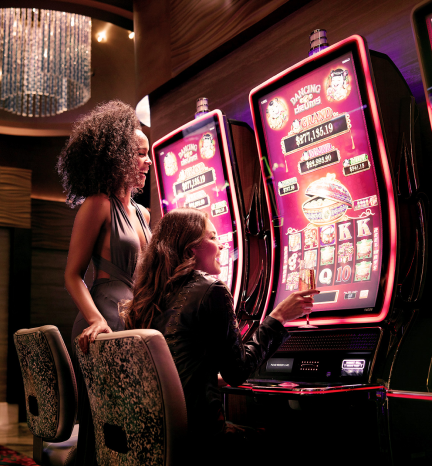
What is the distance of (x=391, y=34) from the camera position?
2.26 metres

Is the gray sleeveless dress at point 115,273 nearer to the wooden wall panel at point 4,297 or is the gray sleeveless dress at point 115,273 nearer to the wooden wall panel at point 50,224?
the wooden wall panel at point 4,297

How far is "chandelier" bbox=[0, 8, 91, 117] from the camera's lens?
5.56 m

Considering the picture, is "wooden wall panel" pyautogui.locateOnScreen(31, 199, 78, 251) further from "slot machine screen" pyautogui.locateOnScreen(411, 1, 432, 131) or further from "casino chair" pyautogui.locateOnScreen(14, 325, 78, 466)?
"slot machine screen" pyautogui.locateOnScreen(411, 1, 432, 131)

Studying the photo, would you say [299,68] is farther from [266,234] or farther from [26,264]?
[26,264]

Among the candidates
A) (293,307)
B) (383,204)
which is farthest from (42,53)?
(293,307)

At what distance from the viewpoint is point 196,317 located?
1.41 meters

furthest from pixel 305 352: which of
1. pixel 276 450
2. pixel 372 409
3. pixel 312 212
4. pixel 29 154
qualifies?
pixel 29 154

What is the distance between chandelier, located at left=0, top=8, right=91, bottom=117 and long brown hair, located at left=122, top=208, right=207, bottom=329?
4.79 m

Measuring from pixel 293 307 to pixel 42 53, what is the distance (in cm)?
528

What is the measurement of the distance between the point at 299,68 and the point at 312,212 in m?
0.60

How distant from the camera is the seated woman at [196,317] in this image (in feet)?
4.49

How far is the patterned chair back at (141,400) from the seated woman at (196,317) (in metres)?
0.22

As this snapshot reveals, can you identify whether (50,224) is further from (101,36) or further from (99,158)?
(99,158)

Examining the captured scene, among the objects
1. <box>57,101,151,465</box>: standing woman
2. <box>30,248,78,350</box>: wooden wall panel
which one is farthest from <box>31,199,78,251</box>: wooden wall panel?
<box>57,101,151,465</box>: standing woman
